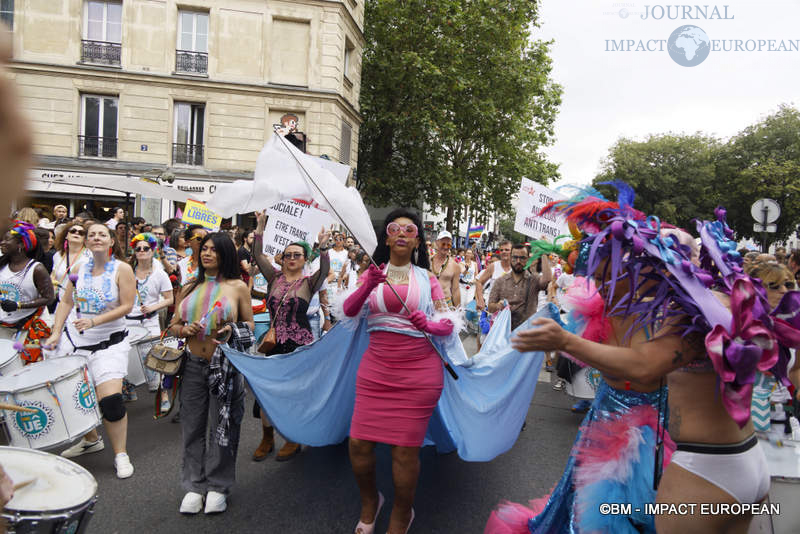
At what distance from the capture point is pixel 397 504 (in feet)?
11.2

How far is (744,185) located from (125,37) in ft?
117

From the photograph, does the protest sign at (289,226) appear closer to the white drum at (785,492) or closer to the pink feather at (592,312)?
the pink feather at (592,312)

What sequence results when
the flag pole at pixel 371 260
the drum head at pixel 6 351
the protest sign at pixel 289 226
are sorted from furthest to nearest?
the protest sign at pixel 289 226 < the drum head at pixel 6 351 < the flag pole at pixel 371 260

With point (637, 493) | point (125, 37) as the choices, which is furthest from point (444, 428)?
point (125, 37)

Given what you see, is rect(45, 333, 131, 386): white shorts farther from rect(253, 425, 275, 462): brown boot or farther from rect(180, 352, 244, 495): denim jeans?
rect(253, 425, 275, 462): brown boot

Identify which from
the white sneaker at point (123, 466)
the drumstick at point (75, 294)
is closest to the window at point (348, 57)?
the drumstick at point (75, 294)

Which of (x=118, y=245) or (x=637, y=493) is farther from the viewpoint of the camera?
(x=118, y=245)

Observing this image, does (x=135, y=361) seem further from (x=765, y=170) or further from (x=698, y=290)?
(x=765, y=170)

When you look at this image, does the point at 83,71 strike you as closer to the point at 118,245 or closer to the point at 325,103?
the point at 325,103

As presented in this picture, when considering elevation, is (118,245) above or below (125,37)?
below

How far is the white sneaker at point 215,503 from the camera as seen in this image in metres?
3.75

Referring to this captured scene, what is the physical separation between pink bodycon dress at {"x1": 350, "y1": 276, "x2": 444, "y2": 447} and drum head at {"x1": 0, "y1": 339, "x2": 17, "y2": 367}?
295cm

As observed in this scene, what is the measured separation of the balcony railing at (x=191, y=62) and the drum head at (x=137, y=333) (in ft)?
55.3

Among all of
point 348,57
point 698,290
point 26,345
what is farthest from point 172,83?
point 698,290
